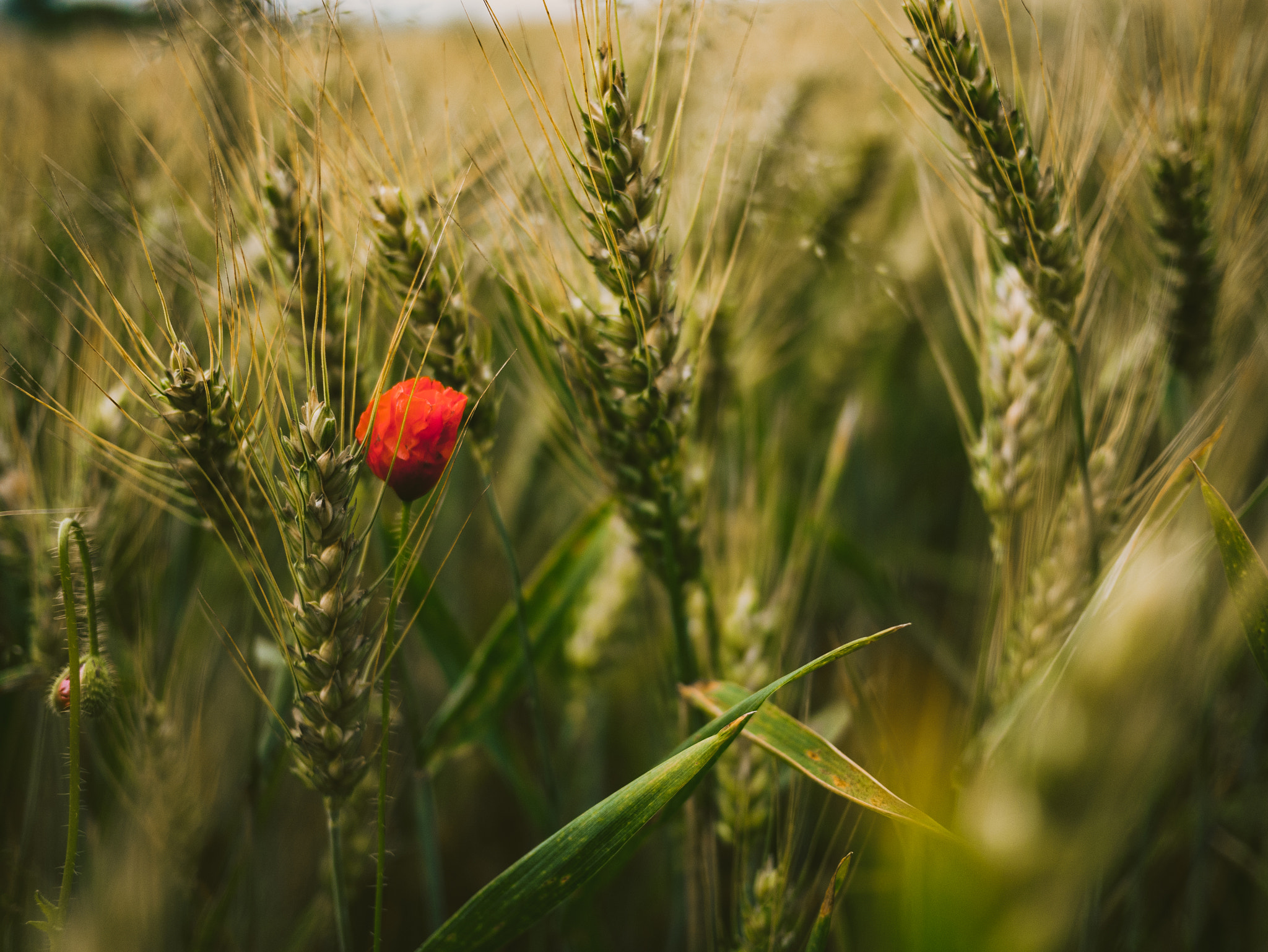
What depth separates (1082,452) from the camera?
20.6 inches

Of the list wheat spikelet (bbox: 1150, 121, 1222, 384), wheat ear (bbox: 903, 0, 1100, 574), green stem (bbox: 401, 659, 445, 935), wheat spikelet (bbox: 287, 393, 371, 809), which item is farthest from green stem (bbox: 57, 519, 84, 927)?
wheat spikelet (bbox: 1150, 121, 1222, 384)

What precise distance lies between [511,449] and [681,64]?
0.68 m

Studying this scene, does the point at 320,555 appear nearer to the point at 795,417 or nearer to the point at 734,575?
the point at 734,575

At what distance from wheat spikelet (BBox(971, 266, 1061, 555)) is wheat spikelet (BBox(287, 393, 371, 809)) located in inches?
20.1

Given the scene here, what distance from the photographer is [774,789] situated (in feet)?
1.91

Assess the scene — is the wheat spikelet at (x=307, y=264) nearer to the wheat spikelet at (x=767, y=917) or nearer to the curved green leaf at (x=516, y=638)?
the curved green leaf at (x=516, y=638)

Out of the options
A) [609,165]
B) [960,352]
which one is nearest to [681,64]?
[609,165]

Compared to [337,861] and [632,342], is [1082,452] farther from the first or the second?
[337,861]

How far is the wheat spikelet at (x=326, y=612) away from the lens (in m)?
0.39

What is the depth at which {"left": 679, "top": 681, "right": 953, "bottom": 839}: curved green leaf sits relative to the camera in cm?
39

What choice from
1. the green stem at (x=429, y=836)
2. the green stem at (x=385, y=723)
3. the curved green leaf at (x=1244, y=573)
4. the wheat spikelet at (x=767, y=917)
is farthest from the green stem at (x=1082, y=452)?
the green stem at (x=429, y=836)

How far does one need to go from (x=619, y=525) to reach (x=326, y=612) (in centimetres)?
25

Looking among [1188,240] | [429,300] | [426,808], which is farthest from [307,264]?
[1188,240]

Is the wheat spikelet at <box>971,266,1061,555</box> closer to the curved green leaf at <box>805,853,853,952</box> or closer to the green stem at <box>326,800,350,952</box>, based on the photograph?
the curved green leaf at <box>805,853,853,952</box>
